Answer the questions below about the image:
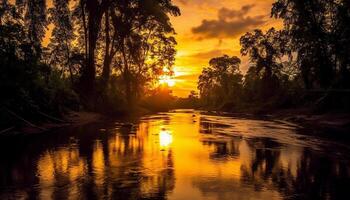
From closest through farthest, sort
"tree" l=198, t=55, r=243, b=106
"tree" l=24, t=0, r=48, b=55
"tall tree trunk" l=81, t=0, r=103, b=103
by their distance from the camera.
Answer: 1. "tree" l=24, t=0, r=48, b=55
2. "tall tree trunk" l=81, t=0, r=103, b=103
3. "tree" l=198, t=55, r=243, b=106

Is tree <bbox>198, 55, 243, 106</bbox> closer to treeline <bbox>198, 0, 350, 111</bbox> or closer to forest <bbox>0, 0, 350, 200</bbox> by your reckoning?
treeline <bbox>198, 0, 350, 111</bbox>

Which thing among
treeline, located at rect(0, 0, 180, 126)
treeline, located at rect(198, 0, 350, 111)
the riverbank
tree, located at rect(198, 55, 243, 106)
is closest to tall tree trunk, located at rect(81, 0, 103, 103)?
treeline, located at rect(0, 0, 180, 126)

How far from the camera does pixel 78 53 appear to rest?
52.5 m

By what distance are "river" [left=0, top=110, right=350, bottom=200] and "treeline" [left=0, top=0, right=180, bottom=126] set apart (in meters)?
8.29

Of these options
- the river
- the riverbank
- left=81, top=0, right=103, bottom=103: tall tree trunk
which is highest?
left=81, top=0, right=103, bottom=103: tall tree trunk

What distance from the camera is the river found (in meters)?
9.29

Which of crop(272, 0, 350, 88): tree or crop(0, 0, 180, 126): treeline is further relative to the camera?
crop(272, 0, 350, 88): tree

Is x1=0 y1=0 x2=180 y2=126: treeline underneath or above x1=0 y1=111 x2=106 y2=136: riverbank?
above

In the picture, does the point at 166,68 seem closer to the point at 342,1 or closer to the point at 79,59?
the point at 79,59

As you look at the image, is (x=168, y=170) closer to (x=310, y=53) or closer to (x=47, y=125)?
(x=47, y=125)

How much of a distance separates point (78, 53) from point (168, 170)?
1706 inches

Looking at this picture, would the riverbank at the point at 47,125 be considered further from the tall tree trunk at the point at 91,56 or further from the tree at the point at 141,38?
the tree at the point at 141,38

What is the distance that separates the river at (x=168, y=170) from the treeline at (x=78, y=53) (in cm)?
829

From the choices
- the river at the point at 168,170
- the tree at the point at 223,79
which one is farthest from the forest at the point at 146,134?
the tree at the point at 223,79
